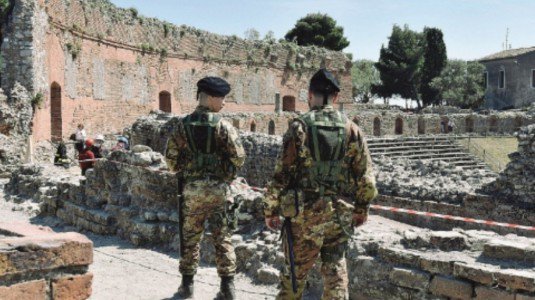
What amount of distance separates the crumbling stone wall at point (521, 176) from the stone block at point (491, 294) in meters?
5.67

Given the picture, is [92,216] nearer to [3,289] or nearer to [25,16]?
[3,289]

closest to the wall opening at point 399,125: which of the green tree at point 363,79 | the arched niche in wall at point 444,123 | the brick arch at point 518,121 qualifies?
the arched niche in wall at point 444,123

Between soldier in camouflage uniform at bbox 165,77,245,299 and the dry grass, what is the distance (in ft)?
70.4

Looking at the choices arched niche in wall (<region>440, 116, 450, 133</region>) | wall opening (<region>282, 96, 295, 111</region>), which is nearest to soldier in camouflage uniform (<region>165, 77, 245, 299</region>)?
wall opening (<region>282, 96, 295, 111</region>)

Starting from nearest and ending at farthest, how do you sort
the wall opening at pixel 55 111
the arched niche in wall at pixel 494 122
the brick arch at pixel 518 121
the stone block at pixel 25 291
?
the stone block at pixel 25 291 < the wall opening at pixel 55 111 < the brick arch at pixel 518 121 < the arched niche in wall at pixel 494 122

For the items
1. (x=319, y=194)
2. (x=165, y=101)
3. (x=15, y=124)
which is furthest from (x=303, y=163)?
(x=165, y=101)

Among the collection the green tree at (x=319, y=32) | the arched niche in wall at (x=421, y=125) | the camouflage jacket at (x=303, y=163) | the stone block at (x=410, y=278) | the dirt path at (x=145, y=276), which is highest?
the green tree at (x=319, y=32)

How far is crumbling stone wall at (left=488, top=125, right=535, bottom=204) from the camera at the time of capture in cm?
990

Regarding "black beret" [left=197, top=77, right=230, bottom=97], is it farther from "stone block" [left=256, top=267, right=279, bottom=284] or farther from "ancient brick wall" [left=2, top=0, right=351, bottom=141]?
"ancient brick wall" [left=2, top=0, right=351, bottom=141]

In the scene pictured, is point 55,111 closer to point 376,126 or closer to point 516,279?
point 516,279

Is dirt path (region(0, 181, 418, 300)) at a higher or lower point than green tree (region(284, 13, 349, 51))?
lower

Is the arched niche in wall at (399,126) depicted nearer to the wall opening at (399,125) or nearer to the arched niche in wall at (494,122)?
the wall opening at (399,125)

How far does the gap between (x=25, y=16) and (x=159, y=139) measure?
20.5 ft

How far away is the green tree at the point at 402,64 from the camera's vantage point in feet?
193
